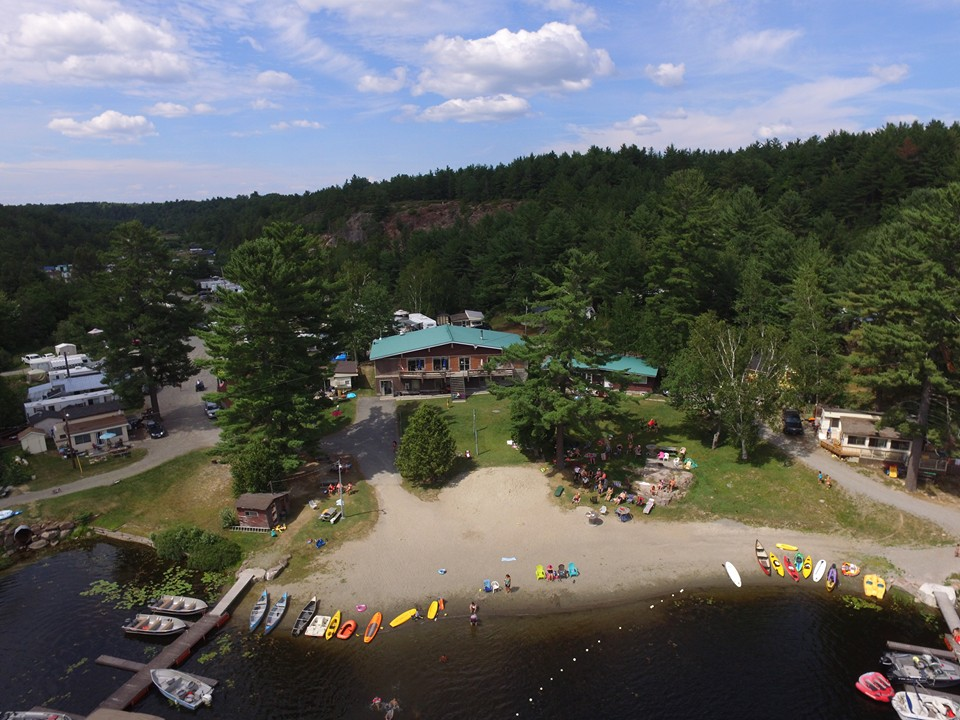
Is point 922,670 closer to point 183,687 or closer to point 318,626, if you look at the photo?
point 318,626

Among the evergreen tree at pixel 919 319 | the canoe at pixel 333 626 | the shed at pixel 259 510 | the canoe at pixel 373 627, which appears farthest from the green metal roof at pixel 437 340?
the canoe at pixel 333 626

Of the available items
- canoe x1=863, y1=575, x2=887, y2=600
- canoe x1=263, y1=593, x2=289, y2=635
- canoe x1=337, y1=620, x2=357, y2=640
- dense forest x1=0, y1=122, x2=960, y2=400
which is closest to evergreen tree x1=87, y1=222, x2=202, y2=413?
dense forest x1=0, y1=122, x2=960, y2=400

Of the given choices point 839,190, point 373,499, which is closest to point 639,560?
point 373,499

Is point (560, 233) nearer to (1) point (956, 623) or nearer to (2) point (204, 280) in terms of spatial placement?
A: (1) point (956, 623)

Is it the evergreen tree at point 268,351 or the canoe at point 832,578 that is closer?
the canoe at point 832,578

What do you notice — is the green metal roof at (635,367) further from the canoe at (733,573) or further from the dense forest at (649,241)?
the canoe at (733,573)

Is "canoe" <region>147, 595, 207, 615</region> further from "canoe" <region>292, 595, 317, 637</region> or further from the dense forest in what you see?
the dense forest

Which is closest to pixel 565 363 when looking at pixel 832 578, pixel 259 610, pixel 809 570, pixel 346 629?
pixel 809 570
